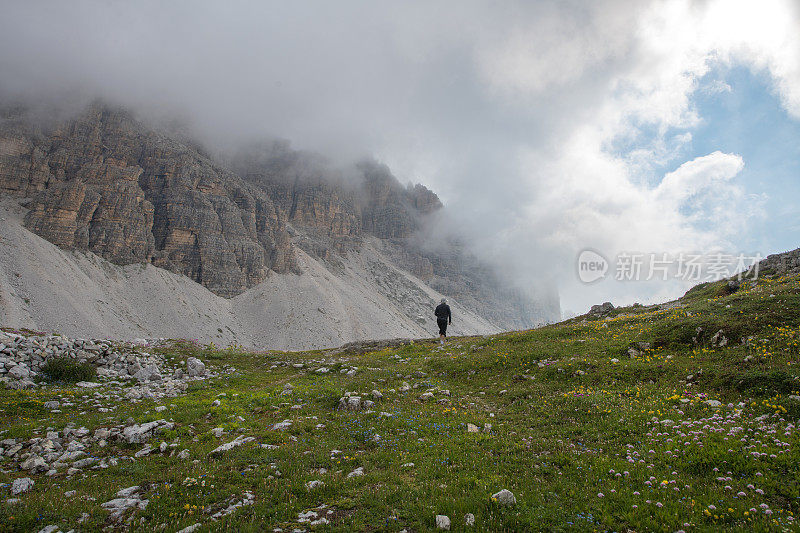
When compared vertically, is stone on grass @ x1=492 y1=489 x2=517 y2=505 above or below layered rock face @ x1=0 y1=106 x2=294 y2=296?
below

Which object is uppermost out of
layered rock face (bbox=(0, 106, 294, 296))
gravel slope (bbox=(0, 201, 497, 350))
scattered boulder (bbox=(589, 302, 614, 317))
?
layered rock face (bbox=(0, 106, 294, 296))

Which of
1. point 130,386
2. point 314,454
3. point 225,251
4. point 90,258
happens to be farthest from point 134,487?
point 225,251

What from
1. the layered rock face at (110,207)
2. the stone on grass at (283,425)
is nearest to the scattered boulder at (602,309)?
the stone on grass at (283,425)

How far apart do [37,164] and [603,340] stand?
231m

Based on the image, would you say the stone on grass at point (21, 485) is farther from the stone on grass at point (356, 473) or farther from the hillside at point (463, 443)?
the stone on grass at point (356, 473)

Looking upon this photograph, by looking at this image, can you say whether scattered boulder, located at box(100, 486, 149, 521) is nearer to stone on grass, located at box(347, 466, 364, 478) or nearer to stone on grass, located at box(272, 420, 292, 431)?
stone on grass, located at box(347, 466, 364, 478)

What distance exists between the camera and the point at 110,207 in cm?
16700

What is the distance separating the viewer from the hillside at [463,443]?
7984 millimetres

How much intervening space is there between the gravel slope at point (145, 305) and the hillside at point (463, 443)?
115 meters

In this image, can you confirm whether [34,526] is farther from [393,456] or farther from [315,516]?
[393,456]

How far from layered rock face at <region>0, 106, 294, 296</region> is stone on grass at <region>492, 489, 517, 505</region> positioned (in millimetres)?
188176

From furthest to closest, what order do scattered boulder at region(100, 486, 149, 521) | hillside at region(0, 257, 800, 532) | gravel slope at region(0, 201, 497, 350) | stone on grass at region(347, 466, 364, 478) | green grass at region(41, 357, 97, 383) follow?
gravel slope at region(0, 201, 497, 350) < green grass at region(41, 357, 97, 383) < stone on grass at region(347, 466, 364, 478) < scattered boulder at region(100, 486, 149, 521) < hillside at region(0, 257, 800, 532)

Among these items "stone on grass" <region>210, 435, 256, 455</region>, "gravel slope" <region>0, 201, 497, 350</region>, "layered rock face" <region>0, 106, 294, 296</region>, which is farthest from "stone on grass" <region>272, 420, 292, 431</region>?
"layered rock face" <region>0, 106, 294, 296</region>

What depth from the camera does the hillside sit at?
7984 millimetres
